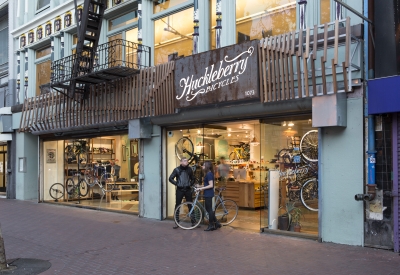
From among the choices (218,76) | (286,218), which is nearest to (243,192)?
(286,218)

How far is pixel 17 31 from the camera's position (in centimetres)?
2020

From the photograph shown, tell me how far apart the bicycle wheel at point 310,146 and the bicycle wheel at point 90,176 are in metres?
9.30

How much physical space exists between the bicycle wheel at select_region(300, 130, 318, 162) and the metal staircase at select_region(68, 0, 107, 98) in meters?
7.56

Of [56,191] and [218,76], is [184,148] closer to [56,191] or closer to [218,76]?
[218,76]

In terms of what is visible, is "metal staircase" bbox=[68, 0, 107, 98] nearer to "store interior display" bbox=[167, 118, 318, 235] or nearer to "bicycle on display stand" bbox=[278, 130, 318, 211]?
"store interior display" bbox=[167, 118, 318, 235]

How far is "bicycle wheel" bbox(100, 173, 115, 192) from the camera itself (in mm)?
15797

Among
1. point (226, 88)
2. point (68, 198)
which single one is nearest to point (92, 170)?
point (68, 198)

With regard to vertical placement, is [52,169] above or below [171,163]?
below

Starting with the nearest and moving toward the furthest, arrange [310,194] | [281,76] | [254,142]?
[281,76], [310,194], [254,142]

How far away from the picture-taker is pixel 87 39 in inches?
574

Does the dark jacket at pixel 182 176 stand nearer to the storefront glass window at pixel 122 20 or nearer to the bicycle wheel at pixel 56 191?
the storefront glass window at pixel 122 20

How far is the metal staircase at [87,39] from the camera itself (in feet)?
46.5

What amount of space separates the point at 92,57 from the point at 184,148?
15.1ft

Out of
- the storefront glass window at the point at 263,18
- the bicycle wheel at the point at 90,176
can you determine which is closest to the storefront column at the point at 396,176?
the storefront glass window at the point at 263,18
